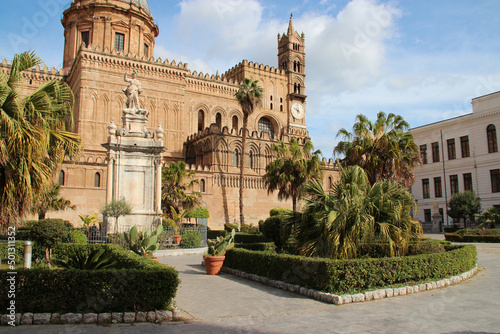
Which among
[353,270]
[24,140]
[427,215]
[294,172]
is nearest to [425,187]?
[427,215]

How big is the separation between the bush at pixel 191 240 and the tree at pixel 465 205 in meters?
23.6

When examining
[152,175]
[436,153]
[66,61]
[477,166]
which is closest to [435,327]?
[152,175]

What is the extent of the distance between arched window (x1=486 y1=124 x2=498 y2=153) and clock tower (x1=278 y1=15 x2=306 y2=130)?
2520 centimetres

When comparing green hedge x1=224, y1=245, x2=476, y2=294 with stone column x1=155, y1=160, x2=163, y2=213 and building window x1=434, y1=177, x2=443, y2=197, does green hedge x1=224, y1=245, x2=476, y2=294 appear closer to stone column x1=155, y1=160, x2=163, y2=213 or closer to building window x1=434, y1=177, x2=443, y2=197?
stone column x1=155, y1=160, x2=163, y2=213

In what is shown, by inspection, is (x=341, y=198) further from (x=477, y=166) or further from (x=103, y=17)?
(x=103, y=17)

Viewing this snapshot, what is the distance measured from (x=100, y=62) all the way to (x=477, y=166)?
3769 cm

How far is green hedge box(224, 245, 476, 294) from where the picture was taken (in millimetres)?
8711

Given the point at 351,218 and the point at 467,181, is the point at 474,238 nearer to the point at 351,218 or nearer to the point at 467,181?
the point at 467,181

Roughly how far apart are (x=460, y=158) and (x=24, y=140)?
39.7m

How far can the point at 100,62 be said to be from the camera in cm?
4125

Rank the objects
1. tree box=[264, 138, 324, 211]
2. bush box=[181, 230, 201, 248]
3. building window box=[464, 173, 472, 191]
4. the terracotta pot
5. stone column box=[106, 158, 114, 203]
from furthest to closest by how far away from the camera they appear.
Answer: building window box=[464, 173, 472, 191] → tree box=[264, 138, 324, 211] → bush box=[181, 230, 201, 248] → stone column box=[106, 158, 114, 203] → the terracotta pot

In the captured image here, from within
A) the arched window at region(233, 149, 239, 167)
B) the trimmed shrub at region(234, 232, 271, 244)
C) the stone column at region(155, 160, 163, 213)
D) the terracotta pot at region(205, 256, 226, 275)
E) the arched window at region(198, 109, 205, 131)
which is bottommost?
the terracotta pot at region(205, 256, 226, 275)

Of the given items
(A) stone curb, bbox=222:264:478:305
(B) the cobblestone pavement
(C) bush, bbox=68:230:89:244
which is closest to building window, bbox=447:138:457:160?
(A) stone curb, bbox=222:264:478:305

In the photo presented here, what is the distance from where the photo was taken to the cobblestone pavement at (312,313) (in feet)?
21.4
